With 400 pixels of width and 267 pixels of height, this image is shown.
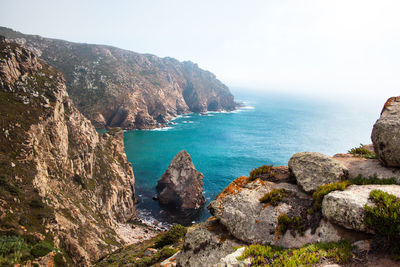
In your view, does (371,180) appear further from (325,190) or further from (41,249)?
(41,249)

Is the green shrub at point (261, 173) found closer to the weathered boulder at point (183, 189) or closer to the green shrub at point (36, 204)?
the green shrub at point (36, 204)

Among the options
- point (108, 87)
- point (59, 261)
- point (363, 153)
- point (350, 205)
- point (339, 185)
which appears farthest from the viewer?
point (108, 87)

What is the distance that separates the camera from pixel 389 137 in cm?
900

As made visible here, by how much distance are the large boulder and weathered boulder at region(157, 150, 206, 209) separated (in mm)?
46478

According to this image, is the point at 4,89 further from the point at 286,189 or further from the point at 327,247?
the point at 327,247

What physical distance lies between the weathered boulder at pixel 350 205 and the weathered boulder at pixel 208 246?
13.0 feet

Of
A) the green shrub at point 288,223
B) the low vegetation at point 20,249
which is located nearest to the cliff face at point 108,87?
the low vegetation at point 20,249

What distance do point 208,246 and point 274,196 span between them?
406cm

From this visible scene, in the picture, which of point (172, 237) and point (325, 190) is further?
point (172, 237)

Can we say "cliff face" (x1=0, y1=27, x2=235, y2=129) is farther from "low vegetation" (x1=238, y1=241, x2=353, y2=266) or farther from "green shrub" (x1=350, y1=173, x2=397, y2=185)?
"green shrub" (x1=350, y1=173, x2=397, y2=185)

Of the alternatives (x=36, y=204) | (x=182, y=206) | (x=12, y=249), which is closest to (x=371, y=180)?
(x=12, y=249)

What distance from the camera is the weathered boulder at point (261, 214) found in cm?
797

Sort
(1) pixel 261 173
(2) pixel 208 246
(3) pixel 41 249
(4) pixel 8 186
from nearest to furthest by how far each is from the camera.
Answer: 1. (2) pixel 208 246
2. (1) pixel 261 173
3. (3) pixel 41 249
4. (4) pixel 8 186

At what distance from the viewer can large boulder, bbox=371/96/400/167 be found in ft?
29.0
